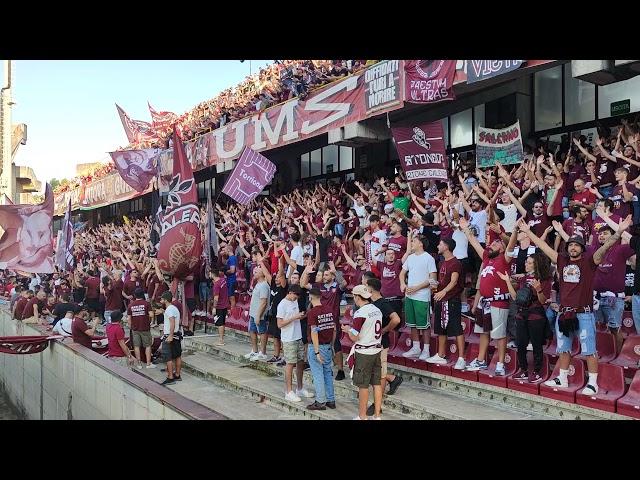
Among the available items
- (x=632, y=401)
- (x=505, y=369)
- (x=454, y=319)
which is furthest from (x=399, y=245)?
(x=632, y=401)

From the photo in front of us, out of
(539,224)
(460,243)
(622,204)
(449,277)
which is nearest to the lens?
(622,204)

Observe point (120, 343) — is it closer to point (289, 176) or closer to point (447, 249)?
point (447, 249)

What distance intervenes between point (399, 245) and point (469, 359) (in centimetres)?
200

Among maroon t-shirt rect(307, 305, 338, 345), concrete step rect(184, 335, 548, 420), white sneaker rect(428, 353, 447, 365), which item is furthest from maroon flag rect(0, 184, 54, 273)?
white sneaker rect(428, 353, 447, 365)

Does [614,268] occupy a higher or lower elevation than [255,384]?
higher

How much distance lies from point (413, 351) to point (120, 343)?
550 cm

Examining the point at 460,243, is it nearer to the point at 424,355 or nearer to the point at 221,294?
the point at 424,355

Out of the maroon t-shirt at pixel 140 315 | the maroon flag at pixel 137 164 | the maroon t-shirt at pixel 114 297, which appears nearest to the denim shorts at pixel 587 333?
the maroon t-shirt at pixel 140 315

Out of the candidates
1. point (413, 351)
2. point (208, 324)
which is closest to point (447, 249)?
point (413, 351)

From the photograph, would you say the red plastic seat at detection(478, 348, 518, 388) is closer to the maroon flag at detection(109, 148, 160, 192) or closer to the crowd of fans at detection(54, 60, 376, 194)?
the crowd of fans at detection(54, 60, 376, 194)

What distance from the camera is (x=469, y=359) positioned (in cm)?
804

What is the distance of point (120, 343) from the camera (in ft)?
36.0

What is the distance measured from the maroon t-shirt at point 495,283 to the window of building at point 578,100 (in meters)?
5.71

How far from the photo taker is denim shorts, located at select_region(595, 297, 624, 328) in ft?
23.4
